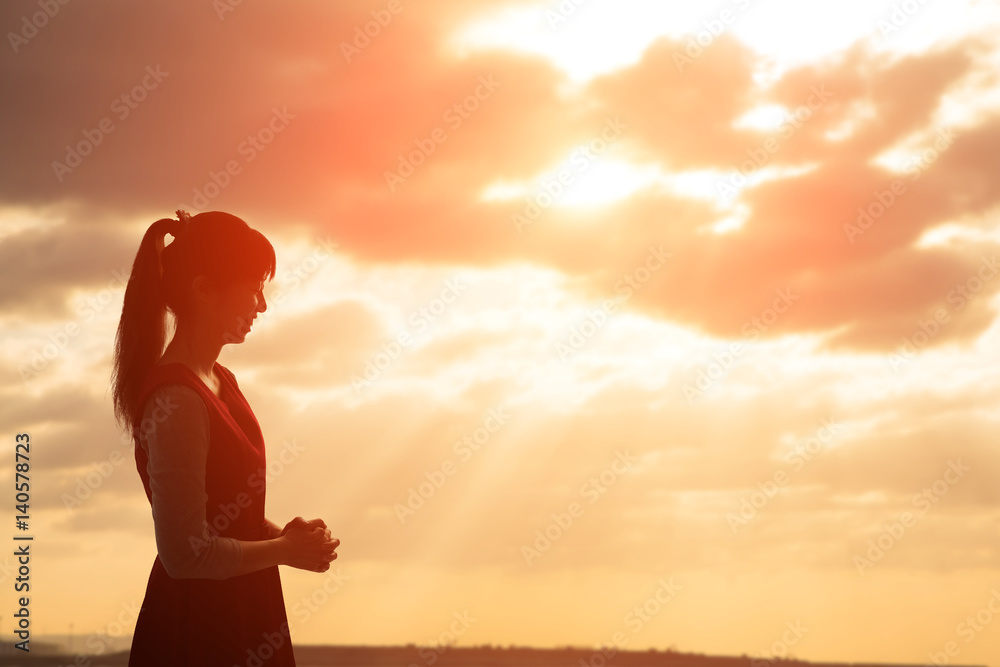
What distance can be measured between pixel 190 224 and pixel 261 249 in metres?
0.31

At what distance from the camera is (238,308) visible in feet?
12.1

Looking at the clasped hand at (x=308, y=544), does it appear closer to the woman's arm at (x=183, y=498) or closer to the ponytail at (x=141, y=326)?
the woman's arm at (x=183, y=498)

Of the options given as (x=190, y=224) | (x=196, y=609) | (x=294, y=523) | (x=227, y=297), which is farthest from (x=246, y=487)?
(x=190, y=224)

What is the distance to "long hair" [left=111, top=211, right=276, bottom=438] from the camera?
3.66 meters

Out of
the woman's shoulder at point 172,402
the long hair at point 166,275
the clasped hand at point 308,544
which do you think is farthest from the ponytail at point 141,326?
the clasped hand at point 308,544

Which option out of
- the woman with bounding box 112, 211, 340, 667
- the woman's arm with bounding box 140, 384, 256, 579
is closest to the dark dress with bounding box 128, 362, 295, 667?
the woman with bounding box 112, 211, 340, 667

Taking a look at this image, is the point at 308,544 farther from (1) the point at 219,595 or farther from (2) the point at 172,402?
(2) the point at 172,402

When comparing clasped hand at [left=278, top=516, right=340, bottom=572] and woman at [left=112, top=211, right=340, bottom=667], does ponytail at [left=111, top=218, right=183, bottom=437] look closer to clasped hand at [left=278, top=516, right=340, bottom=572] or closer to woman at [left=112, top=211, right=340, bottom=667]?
woman at [left=112, top=211, right=340, bottom=667]

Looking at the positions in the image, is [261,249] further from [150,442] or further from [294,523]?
[294,523]

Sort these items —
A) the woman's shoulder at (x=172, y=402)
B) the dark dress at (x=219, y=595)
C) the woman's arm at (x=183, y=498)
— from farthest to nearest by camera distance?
the dark dress at (x=219, y=595) < the woman's shoulder at (x=172, y=402) < the woman's arm at (x=183, y=498)

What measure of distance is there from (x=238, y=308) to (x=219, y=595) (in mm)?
1135

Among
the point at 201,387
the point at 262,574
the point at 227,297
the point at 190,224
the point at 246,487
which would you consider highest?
the point at 190,224

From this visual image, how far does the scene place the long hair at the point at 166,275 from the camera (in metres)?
3.66

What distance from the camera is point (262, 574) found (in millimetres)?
3814
